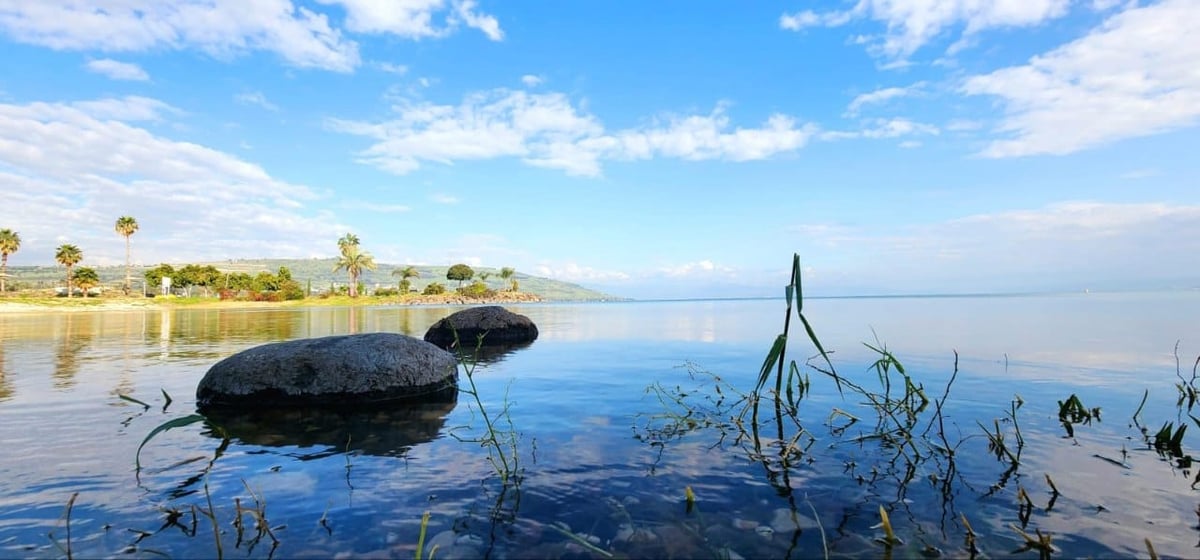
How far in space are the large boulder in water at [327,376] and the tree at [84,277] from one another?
12424 cm

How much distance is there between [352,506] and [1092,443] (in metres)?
8.88

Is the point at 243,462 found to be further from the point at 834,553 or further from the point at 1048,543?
the point at 1048,543

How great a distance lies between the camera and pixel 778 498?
482 cm

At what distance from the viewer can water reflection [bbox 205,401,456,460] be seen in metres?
6.68

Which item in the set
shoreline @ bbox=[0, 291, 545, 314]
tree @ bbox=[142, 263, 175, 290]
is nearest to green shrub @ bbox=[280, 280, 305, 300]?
shoreline @ bbox=[0, 291, 545, 314]

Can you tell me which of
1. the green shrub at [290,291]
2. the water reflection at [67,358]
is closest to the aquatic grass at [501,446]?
the water reflection at [67,358]

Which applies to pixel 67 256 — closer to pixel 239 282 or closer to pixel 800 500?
pixel 239 282

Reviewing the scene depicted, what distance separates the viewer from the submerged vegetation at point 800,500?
12.8 feet

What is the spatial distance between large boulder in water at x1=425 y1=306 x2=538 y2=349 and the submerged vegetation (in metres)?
14.3

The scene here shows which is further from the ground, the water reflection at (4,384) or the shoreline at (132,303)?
the water reflection at (4,384)

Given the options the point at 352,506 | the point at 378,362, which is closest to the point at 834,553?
the point at 352,506

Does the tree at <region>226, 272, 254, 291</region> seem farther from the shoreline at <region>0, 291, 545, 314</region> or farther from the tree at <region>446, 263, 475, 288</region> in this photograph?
the tree at <region>446, 263, 475, 288</region>

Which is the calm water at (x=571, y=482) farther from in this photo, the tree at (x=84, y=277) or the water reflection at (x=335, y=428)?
the tree at (x=84, y=277)

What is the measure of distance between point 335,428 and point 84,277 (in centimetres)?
12797
